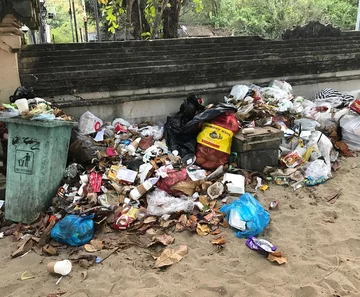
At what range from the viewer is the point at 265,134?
4.19 metres

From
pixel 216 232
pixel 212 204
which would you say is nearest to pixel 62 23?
pixel 212 204

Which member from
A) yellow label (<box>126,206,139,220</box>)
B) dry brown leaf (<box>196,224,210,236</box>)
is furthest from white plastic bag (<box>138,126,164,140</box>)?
dry brown leaf (<box>196,224,210,236</box>)

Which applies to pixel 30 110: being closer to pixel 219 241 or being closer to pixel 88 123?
pixel 88 123

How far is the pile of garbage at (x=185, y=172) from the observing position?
126 inches

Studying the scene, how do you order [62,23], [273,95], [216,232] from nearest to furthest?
[216,232], [273,95], [62,23]

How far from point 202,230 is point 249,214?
0.47 metres

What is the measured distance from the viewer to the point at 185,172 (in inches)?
151

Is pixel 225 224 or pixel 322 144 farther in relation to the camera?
pixel 322 144

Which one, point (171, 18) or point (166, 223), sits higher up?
point (171, 18)

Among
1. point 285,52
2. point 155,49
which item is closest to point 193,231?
point 155,49

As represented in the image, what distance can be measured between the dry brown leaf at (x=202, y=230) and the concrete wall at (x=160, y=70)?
2.06 m

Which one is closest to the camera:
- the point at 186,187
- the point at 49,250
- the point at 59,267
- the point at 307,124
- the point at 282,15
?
the point at 59,267

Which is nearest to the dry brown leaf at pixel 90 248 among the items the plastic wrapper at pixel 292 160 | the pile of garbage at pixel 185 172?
the pile of garbage at pixel 185 172

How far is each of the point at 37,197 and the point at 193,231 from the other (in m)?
1.57
